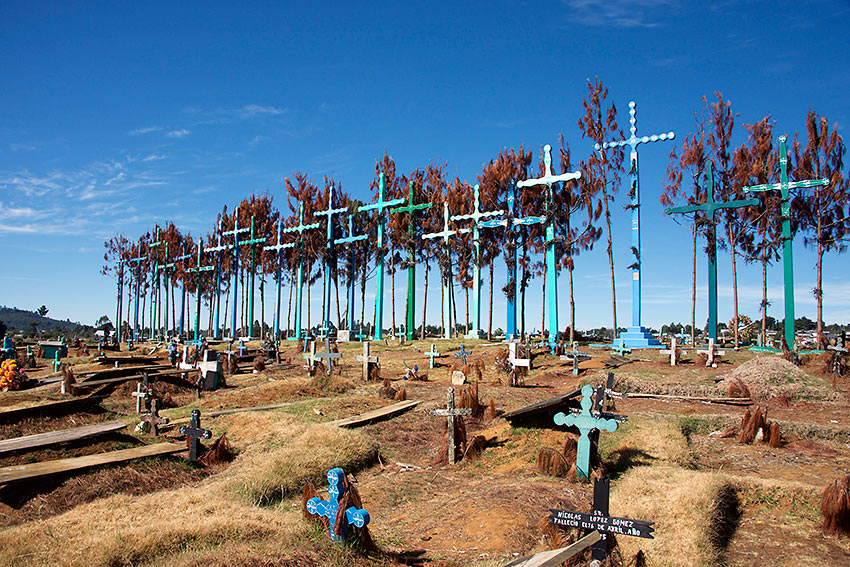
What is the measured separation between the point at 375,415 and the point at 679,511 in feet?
27.7

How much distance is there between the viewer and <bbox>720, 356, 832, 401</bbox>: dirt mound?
16594 mm

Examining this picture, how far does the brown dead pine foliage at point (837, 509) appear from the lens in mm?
8094

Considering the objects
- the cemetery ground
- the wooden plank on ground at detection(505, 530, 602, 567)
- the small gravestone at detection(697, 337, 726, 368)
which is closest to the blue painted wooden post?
the cemetery ground

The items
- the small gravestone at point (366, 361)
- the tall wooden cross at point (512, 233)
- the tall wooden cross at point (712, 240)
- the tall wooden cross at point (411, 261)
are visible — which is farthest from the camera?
the tall wooden cross at point (411, 261)

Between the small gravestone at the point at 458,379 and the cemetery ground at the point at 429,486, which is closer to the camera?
the cemetery ground at the point at 429,486

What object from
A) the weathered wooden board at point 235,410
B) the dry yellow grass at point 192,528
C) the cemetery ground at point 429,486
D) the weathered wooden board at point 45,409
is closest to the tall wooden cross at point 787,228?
the cemetery ground at point 429,486

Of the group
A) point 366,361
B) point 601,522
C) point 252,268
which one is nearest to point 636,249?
point 366,361

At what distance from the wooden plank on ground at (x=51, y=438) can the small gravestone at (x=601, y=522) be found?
9.56 m

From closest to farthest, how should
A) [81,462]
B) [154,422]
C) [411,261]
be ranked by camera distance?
[81,462], [154,422], [411,261]

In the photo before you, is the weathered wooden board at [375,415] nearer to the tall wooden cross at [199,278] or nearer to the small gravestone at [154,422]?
the small gravestone at [154,422]

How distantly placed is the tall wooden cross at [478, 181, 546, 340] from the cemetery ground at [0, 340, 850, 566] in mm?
13967

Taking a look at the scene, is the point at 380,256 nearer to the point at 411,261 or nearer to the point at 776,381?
the point at 411,261

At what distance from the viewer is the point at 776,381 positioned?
56.9 ft

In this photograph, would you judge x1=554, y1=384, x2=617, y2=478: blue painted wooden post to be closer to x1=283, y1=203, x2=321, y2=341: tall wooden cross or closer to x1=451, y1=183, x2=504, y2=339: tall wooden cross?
x1=451, y1=183, x2=504, y2=339: tall wooden cross
